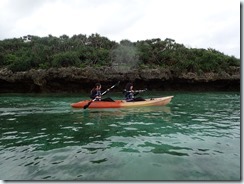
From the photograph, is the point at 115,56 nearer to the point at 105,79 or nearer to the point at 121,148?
the point at 105,79

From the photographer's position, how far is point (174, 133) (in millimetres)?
8719

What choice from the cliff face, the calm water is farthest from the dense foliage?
the calm water

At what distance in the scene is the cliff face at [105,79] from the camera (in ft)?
91.2

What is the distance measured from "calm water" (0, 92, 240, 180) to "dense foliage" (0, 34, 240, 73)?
18.9 m

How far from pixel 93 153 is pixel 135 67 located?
23.1 meters

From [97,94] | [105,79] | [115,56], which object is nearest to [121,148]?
[97,94]

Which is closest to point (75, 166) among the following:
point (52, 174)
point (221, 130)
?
point (52, 174)

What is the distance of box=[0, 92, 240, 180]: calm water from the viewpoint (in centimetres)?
543

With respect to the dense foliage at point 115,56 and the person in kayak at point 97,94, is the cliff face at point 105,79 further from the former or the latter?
the person in kayak at point 97,94

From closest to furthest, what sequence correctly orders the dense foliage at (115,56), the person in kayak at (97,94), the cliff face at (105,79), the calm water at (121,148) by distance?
the calm water at (121,148) → the person in kayak at (97,94) → the cliff face at (105,79) → the dense foliage at (115,56)

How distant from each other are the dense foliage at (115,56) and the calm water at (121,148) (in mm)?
18950

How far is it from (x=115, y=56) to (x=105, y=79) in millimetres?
4330

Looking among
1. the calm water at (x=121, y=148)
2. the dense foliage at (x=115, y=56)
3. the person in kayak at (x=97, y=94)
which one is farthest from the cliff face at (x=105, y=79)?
the calm water at (x=121, y=148)

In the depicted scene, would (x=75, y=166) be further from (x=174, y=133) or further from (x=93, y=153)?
(x=174, y=133)
